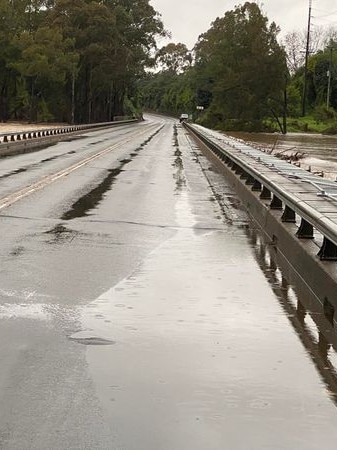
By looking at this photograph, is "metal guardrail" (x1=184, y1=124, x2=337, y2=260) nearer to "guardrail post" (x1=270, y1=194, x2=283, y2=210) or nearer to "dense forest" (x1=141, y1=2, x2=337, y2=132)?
"guardrail post" (x1=270, y1=194, x2=283, y2=210)

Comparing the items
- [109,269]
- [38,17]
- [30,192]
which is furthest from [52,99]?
[109,269]

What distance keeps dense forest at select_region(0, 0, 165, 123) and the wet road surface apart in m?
75.8

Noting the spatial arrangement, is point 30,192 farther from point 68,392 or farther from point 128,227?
point 68,392

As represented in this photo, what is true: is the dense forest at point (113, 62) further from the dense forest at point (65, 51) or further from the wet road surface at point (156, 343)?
the wet road surface at point (156, 343)

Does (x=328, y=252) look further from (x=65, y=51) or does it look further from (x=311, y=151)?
(x=65, y=51)

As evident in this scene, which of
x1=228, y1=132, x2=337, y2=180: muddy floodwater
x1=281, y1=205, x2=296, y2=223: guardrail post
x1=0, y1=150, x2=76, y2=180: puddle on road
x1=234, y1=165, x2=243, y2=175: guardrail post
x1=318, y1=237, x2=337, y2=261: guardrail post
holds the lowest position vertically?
x1=228, y1=132, x2=337, y2=180: muddy floodwater

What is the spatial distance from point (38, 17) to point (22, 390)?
100m

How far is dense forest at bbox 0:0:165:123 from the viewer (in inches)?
3386

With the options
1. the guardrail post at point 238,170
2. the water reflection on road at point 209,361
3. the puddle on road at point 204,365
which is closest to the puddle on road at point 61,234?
the water reflection on road at point 209,361

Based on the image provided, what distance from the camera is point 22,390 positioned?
16.4 ft

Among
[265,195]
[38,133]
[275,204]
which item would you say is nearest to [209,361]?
[275,204]

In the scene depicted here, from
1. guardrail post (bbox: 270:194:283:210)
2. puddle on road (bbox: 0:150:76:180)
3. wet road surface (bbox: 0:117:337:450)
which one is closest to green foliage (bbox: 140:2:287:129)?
puddle on road (bbox: 0:150:76:180)

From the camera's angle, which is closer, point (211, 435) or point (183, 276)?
point (211, 435)

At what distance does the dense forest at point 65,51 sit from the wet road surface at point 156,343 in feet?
249
